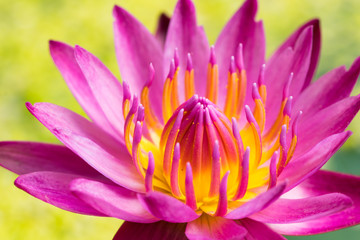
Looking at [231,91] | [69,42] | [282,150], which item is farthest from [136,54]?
[69,42]

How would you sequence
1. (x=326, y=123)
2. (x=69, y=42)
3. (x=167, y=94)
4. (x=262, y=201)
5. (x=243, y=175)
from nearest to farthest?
(x=262, y=201), (x=243, y=175), (x=326, y=123), (x=167, y=94), (x=69, y=42)

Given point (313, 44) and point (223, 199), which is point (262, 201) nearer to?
point (223, 199)

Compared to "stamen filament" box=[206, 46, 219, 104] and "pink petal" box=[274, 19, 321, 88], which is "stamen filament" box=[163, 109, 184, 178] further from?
"pink petal" box=[274, 19, 321, 88]

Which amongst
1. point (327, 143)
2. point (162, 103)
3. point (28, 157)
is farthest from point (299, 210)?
point (28, 157)

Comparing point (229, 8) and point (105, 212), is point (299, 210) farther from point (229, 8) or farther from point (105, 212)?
point (229, 8)

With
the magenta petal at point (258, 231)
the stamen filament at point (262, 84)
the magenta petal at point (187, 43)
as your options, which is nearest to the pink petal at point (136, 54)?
the magenta petal at point (187, 43)

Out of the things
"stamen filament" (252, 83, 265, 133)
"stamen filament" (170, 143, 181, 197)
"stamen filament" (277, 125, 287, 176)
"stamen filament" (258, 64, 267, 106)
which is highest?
"stamen filament" (258, 64, 267, 106)

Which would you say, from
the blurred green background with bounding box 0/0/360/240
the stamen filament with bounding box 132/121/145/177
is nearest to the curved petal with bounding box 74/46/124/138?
the stamen filament with bounding box 132/121/145/177

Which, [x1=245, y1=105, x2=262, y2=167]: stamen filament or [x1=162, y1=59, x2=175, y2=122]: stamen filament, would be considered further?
[x1=162, y1=59, x2=175, y2=122]: stamen filament
